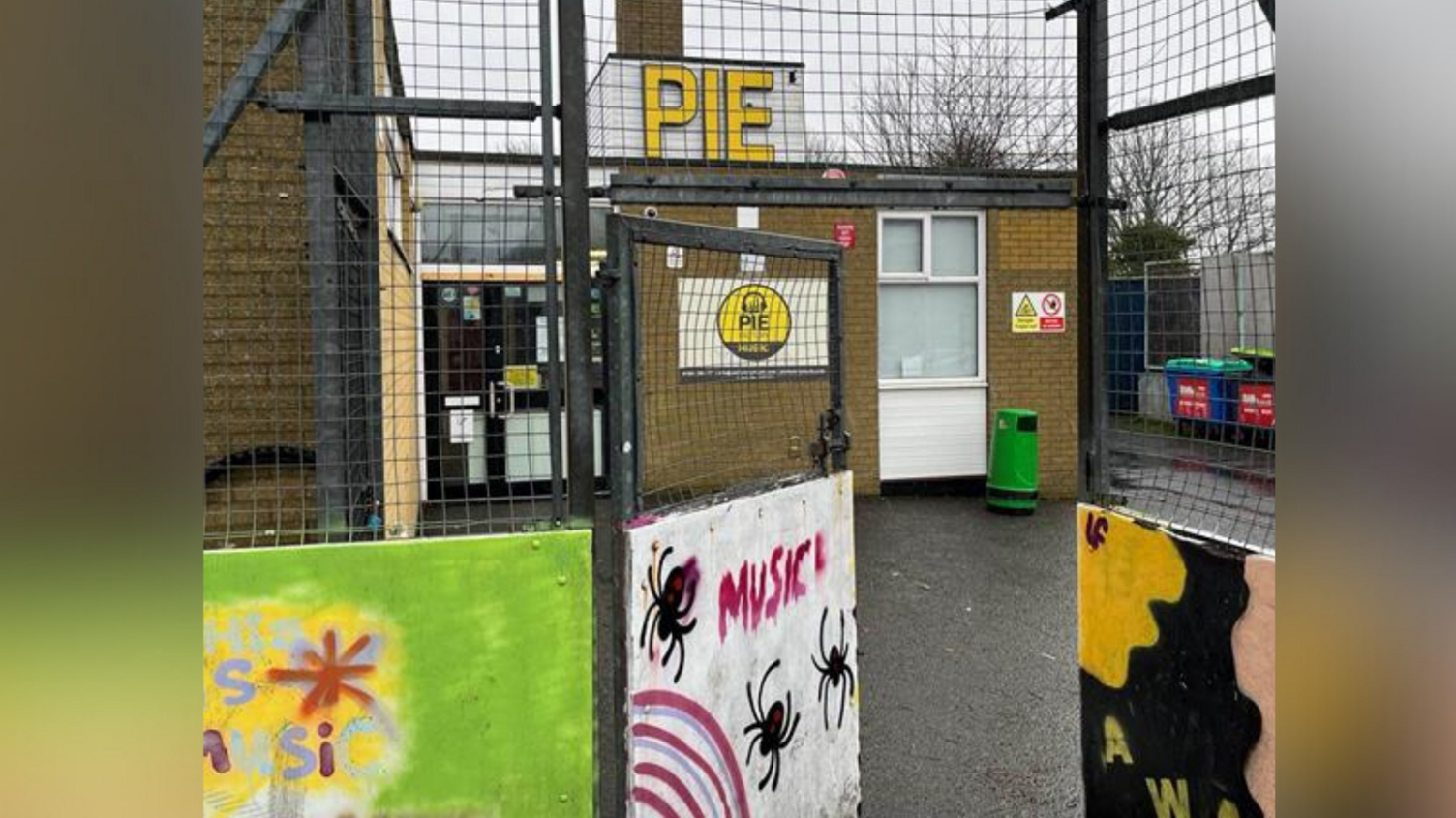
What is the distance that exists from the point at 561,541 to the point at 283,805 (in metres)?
0.91

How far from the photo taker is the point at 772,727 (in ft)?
9.75

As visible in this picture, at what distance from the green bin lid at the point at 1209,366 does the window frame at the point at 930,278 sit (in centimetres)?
686

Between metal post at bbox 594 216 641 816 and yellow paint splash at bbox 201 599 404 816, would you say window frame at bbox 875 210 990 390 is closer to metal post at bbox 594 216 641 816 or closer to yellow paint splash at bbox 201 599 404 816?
metal post at bbox 594 216 641 816

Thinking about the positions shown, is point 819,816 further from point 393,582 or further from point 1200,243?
point 1200,243

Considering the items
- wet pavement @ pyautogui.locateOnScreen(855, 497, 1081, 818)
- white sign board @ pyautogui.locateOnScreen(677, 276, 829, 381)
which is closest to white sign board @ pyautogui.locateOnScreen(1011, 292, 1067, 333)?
wet pavement @ pyautogui.locateOnScreen(855, 497, 1081, 818)

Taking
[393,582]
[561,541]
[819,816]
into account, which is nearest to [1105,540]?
[819,816]

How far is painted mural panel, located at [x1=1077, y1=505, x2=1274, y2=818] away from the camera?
2.43 m

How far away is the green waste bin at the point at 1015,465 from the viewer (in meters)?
9.30

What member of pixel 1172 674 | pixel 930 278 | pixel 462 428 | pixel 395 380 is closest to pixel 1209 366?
pixel 1172 674

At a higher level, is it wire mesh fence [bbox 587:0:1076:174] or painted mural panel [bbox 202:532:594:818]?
wire mesh fence [bbox 587:0:1076:174]

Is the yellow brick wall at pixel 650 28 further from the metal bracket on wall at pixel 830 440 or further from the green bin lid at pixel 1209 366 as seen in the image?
the green bin lid at pixel 1209 366

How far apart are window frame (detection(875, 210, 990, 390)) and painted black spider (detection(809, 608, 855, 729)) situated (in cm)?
668
